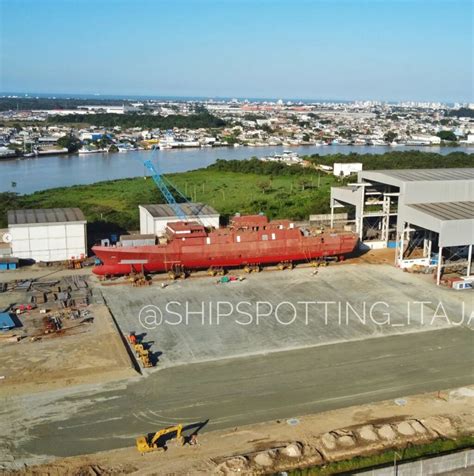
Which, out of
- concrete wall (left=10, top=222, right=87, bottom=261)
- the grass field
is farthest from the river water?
concrete wall (left=10, top=222, right=87, bottom=261)

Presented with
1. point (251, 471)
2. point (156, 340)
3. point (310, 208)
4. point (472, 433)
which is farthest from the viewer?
point (310, 208)

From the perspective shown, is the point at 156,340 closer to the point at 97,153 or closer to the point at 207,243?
the point at 207,243

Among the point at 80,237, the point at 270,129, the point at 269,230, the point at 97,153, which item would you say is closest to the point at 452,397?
the point at 269,230

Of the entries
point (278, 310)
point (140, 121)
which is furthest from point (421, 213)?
point (140, 121)

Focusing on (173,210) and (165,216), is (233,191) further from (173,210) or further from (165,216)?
(165,216)

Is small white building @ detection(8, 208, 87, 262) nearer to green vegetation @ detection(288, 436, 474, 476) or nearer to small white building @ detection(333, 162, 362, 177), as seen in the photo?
green vegetation @ detection(288, 436, 474, 476)

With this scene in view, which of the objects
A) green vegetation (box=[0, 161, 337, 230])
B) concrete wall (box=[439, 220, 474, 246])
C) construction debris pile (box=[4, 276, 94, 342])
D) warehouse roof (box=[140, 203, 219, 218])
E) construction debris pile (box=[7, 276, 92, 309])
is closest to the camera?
construction debris pile (box=[4, 276, 94, 342])

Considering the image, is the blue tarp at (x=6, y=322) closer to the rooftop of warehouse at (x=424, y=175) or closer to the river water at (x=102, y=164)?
the rooftop of warehouse at (x=424, y=175)
